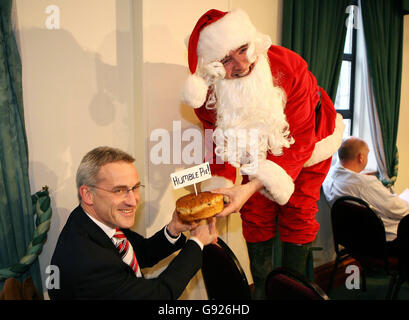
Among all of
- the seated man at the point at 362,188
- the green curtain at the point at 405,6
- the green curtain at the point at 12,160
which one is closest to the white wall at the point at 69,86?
the green curtain at the point at 12,160

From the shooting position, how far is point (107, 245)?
3.53 ft

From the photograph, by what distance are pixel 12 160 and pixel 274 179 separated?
3.81ft

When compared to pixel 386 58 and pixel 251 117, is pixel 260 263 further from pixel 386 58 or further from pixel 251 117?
pixel 386 58

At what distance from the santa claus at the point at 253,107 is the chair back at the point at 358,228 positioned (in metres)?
0.65

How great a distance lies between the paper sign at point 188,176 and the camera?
1122 mm

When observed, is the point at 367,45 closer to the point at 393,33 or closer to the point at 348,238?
the point at 393,33

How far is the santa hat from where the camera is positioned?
1.23 metres

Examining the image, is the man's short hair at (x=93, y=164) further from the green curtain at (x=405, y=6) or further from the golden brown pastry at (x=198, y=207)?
the green curtain at (x=405, y=6)

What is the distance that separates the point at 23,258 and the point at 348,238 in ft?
6.47

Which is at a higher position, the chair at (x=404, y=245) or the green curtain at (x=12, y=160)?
the green curtain at (x=12, y=160)

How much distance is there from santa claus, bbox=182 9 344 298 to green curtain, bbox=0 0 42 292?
78 cm

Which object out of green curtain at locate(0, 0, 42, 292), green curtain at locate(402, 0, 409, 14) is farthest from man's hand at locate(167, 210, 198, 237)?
green curtain at locate(402, 0, 409, 14)

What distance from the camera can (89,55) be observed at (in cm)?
167
